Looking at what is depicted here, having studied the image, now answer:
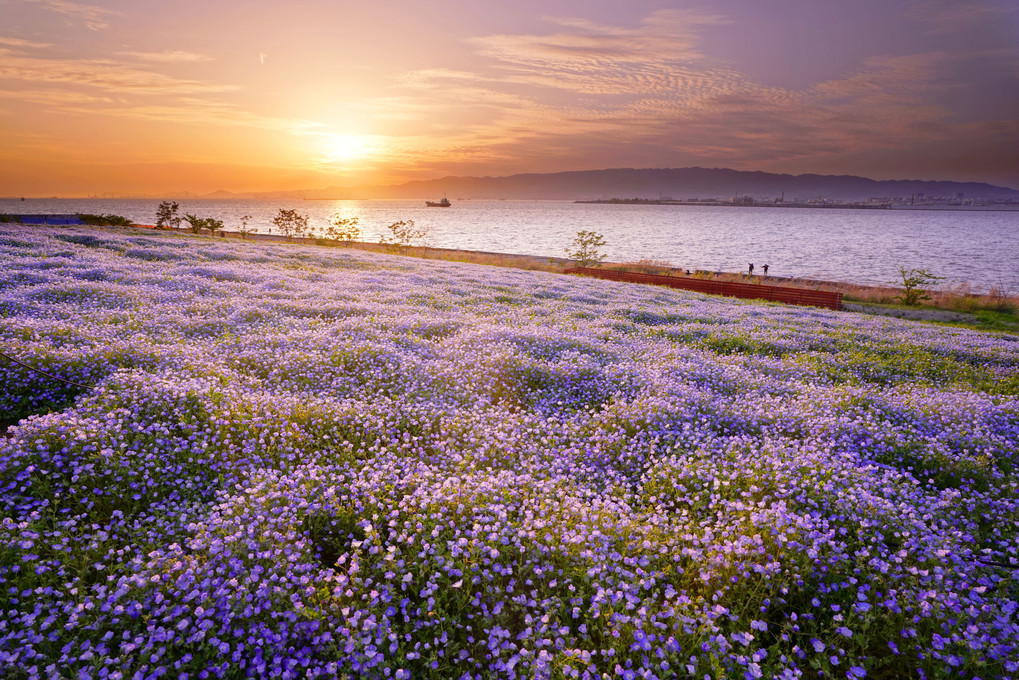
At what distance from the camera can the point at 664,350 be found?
46.1 feet

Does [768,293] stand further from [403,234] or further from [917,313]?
[403,234]

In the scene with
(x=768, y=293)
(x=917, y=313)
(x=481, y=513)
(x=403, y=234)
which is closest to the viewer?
(x=481, y=513)

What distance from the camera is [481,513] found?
5449mm

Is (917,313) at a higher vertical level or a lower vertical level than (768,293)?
lower

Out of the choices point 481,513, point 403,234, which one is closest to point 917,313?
point 481,513

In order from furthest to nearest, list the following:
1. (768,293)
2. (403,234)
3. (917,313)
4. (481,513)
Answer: (403,234) → (917,313) → (768,293) → (481,513)

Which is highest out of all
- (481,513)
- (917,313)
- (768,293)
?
(768,293)

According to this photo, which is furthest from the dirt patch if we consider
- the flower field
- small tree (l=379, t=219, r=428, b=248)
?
small tree (l=379, t=219, r=428, b=248)

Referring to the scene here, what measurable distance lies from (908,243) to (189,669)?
208 metres

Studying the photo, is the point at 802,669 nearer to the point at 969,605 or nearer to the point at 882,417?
the point at 969,605

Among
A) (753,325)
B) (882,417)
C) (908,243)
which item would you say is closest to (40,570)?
(882,417)

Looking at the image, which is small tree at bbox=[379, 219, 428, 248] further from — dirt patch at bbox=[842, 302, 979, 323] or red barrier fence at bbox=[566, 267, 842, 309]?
dirt patch at bbox=[842, 302, 979, 323]

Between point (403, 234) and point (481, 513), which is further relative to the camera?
point (403, 234)

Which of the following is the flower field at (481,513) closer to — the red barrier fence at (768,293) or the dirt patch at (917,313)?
the red barrier fence at (768,293)
